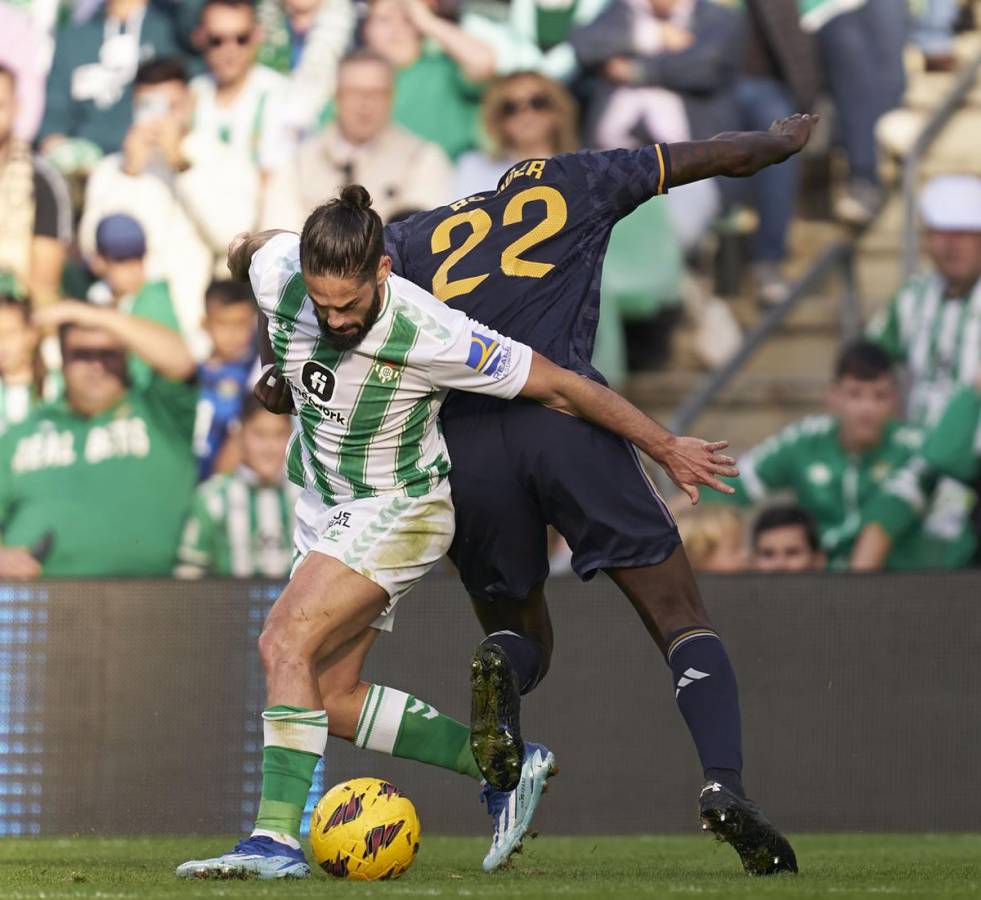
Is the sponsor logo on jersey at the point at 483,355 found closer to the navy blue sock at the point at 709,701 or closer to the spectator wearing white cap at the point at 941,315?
the navy blue sock at the point at 709,701

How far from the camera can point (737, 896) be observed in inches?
172

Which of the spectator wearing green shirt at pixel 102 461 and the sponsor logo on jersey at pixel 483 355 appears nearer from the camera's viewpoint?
the sponsor logo on jersey at pixel 483 355

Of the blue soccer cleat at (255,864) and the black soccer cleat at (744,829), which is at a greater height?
the black soccer cleat at (744,829)

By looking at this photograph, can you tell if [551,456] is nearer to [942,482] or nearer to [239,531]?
[942,482]

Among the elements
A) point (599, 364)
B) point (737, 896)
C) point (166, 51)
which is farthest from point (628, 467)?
point (166, 51)

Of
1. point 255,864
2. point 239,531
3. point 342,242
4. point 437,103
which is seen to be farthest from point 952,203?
point 255,864

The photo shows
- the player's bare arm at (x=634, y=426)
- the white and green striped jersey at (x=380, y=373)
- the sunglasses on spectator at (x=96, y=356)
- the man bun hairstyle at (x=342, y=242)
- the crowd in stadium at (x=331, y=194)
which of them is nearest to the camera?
the man bun hairstyle at (x=342, y=242)

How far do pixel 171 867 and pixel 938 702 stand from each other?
333cm

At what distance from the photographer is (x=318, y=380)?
199 inches

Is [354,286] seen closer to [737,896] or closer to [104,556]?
[737,896]

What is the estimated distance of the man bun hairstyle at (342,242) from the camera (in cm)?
474

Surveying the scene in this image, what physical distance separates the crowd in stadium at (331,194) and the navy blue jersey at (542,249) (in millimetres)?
3331

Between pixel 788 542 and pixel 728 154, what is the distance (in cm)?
346

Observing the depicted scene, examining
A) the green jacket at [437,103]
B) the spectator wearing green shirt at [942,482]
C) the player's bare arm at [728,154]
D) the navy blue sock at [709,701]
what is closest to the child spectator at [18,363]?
the green jacket at [437,103]
